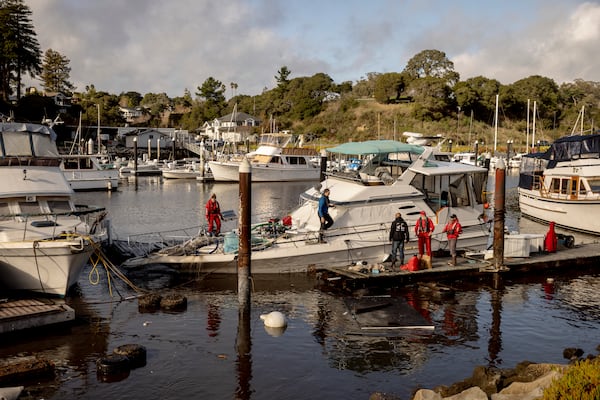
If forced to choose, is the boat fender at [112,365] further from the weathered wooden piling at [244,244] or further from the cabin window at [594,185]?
the cabin window at [594,185]

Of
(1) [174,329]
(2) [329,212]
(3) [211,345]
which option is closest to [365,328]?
Result: (3) [211,345]

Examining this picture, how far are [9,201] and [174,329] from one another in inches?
264

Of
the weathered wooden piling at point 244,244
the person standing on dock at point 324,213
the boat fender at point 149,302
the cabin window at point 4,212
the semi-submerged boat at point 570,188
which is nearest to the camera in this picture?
the weathered wooden piling at point 244,244

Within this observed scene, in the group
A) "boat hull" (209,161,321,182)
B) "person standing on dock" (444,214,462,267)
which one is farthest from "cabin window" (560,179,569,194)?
"boat hull" (209,161,321,182)

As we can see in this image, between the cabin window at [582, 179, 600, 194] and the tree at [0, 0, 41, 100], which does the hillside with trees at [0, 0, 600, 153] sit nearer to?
the tree at [0, 0, 41, 100]

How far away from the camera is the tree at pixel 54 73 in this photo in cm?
9762

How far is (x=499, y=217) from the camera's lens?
691 inches

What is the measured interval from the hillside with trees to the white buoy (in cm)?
6659

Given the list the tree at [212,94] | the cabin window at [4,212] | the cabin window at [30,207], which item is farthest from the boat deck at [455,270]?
the tree at [212,94]

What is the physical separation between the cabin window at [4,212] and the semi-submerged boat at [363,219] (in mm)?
3718

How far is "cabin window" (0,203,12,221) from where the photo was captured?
52.3 feet

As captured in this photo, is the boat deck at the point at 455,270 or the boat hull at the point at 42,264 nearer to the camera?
the boat hull at the point at 42,264

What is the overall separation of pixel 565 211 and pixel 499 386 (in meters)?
21.5

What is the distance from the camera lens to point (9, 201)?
53.3 ft
